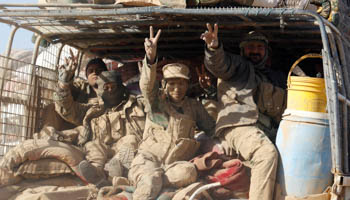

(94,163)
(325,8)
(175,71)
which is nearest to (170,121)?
(175,71)

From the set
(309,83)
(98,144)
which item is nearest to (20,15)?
(98,144)

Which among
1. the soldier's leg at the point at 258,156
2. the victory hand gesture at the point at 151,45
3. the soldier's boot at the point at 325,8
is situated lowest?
the soldier's leg at the point at 258,156

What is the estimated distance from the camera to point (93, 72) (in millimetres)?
8367

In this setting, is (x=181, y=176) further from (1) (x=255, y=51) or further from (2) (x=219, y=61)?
(1) (x=255, y=51)

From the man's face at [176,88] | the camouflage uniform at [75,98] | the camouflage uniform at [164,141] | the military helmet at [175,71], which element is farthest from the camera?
the camouflage uniform at [75,98]

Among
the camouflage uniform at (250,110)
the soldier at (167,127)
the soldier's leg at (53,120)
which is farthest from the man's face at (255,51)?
the soldier's leg at (53,120)

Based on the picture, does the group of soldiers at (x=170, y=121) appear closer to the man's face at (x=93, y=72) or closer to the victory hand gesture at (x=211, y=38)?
the victory hand gesture at (x=211, y=38)

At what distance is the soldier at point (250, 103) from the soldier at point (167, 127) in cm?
38

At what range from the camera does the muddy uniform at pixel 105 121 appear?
7.59m

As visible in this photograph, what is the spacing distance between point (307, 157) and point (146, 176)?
177 cm

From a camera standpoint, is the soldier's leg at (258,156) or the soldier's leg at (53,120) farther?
the soldier's leg at (53,120)

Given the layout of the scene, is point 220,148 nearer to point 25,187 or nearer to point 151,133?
point 151,133

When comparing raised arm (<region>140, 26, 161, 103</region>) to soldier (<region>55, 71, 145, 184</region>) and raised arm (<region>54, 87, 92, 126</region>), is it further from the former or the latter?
raised arm (<region>54, 87, 92, 126</region>)

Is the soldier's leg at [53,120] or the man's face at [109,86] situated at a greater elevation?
the man's face at [109,86]
